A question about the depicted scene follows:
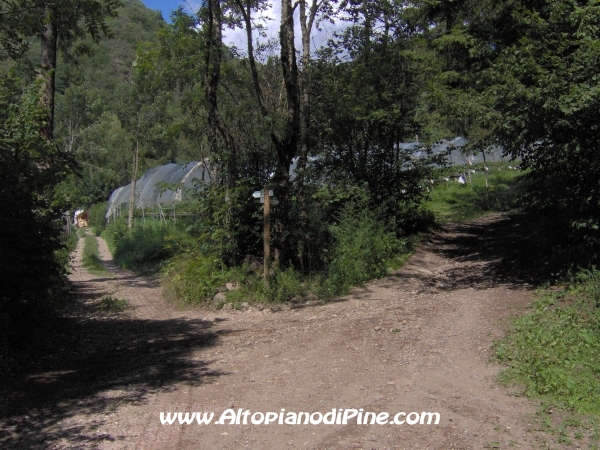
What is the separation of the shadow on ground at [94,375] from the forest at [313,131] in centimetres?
64

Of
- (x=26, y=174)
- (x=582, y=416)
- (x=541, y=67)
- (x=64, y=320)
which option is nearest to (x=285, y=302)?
(x=64, y=320)

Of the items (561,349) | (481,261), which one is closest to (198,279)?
(481,261)

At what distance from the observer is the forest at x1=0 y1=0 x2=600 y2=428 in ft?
31.8

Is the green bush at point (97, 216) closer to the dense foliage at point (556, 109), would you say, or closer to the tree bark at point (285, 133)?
the tree bark at point (285, 133)

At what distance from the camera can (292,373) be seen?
7.40m

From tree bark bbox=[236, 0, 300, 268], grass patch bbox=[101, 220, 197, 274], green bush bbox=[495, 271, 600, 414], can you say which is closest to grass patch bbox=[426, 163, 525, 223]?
grass patch bbox=[101, 220, 197, 274]

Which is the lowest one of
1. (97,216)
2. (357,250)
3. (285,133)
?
(357,250)

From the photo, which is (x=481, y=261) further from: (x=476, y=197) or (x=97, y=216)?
(x=97, y=216)

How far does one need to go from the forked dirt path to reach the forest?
3.53ft

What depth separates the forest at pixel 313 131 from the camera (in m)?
9.68

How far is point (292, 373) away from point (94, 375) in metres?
2.52

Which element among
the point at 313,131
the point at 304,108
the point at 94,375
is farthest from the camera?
the point at 313,131

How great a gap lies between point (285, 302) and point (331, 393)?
5.82 metres

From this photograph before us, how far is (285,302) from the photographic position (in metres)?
12.3
